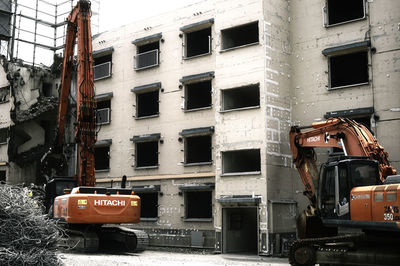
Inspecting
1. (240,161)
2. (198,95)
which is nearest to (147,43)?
(198,95)

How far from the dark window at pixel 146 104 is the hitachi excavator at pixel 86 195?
7484 mm

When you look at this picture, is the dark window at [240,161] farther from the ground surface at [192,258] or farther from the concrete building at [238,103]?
the ground surface at [192,258]

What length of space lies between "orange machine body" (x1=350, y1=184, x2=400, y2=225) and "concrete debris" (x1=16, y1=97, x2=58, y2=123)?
2561 centimetres

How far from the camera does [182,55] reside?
1148 inches

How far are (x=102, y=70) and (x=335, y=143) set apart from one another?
19.9 meters

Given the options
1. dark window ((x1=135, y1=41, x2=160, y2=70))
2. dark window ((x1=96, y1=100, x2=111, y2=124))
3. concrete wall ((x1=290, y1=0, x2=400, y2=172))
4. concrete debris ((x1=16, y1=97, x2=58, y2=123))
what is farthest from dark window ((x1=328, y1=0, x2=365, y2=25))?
concrete debris ((x1=16, y1=97, x2=58, y2=123))

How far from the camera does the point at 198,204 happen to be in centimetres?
2800

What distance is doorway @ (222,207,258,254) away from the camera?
24.2 metres

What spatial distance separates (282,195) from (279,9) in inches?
350

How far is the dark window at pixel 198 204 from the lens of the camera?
91.1ft

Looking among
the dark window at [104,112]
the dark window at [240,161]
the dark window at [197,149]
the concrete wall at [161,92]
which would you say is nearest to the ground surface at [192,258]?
the dark window at [240,161]

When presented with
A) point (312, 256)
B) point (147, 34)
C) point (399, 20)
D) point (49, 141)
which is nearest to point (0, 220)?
point (312, 256)

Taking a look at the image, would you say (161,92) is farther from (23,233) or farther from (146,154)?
(23,233)

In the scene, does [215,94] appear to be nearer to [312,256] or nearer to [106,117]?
[106,117]
